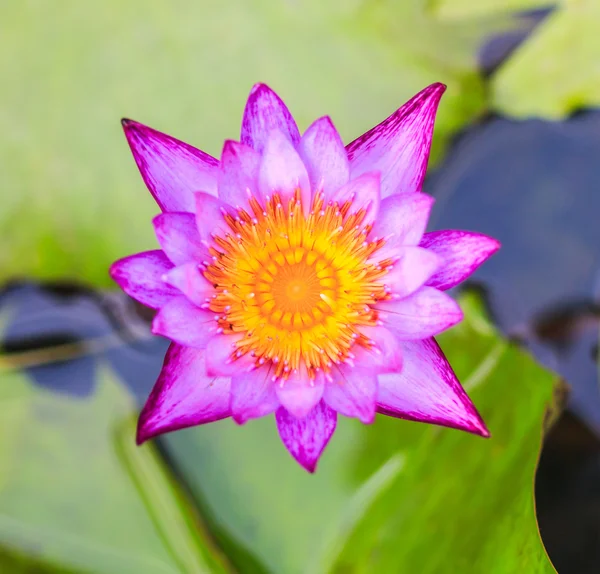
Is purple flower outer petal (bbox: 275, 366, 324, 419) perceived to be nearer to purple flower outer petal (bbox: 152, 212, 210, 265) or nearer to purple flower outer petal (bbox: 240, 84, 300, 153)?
purple flower outer petal (bbox: 152, 212, 210, 265)

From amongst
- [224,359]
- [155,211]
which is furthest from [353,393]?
[155,211]

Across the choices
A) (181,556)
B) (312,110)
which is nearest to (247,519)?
(181,556)

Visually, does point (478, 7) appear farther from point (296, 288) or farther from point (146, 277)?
point (146, 277)

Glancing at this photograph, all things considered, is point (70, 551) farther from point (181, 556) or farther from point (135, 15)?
point (135, 15)

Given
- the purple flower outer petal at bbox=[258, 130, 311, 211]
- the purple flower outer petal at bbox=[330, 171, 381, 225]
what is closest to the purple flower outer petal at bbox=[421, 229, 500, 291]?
the purple flower outer petal at bbox=[330, 171, 381, 225]

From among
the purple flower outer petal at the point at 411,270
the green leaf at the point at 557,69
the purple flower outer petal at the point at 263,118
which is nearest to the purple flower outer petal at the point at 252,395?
the purple flower outer petal at the point at 411,270

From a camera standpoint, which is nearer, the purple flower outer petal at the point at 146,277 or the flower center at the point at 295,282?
the purple flower outer petal at the point at 146,277

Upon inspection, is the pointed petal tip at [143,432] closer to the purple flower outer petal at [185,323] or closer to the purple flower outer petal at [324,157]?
the purple flower outer petal at [185,323]
